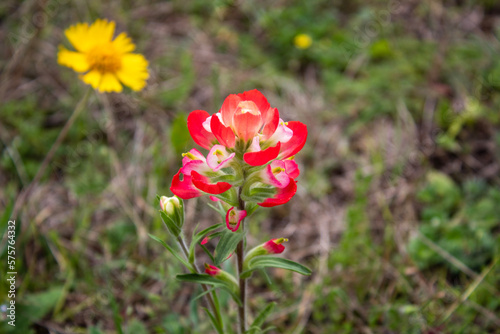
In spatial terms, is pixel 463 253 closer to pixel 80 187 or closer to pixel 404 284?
pixel 404 284

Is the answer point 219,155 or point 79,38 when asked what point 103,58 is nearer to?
point 79,38

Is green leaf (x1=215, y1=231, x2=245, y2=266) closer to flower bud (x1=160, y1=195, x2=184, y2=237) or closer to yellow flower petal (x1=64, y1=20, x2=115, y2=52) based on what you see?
flower bud (x1=160, y1=195, x2=184, y2=237)

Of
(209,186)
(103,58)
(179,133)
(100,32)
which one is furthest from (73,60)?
(209,186)

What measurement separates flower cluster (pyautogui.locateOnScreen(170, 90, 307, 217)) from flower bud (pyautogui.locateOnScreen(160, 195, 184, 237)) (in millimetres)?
79

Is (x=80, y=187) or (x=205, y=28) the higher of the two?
(x=205, y=28)

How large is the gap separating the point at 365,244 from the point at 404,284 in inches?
11.1

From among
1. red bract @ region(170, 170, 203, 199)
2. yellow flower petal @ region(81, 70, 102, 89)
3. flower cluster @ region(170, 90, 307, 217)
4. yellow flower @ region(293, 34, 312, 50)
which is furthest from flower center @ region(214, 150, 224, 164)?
yellow flower @ region(293, 34, 312, 50)

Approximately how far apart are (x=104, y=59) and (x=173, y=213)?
145cm

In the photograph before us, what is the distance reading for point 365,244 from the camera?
2.24 metres

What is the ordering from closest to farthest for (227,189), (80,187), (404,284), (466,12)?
(227,189)
(404,284)
(80,187)
(466,12)

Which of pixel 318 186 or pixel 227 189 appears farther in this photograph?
pixel 318 186

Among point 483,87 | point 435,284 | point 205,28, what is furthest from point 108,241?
point 483,87

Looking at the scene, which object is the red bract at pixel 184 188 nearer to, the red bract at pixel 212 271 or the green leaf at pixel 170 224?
the green leaf at pixel 170 224

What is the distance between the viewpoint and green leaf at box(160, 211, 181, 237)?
4.03 feet
